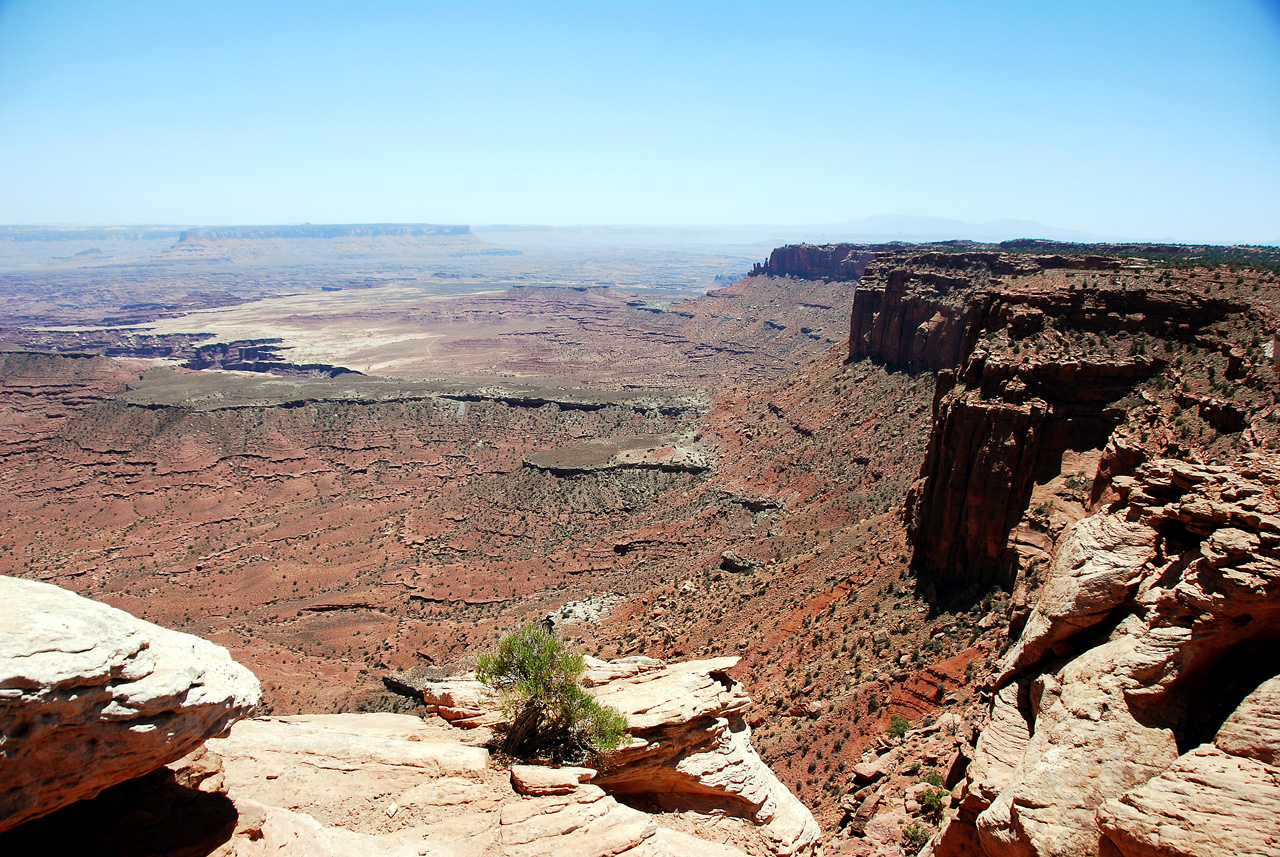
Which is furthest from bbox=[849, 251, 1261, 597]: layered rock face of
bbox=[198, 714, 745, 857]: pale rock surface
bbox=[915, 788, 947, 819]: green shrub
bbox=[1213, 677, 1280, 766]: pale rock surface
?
bbox=[198, 714, 745, 857]: pale rock surface

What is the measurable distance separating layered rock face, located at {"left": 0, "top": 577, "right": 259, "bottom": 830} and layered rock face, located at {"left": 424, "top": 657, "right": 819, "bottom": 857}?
9082 millimetres

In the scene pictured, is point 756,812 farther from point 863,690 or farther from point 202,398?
point 202,398

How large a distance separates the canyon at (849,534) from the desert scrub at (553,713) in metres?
1.25

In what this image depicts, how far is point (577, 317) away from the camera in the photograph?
19312 centimetres

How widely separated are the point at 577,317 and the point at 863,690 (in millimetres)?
176163

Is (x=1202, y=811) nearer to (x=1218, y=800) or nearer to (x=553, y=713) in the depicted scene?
(x=1218, y=800)

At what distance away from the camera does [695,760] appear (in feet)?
54.5

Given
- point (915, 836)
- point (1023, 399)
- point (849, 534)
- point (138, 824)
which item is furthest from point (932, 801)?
point (849, 534)

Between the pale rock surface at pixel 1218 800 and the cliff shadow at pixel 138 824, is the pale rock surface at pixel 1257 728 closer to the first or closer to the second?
the pale rock surface at pixel 1218 800

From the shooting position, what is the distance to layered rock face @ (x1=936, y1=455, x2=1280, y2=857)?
8305mm

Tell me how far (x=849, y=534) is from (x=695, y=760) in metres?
21.6

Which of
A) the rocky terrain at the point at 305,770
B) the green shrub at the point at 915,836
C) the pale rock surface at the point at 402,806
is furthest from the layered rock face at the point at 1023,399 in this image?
the pale rock surface at the point at 402,806

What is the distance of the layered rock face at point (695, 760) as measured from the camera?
1584 cm

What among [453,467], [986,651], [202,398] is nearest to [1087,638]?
[986,651]
